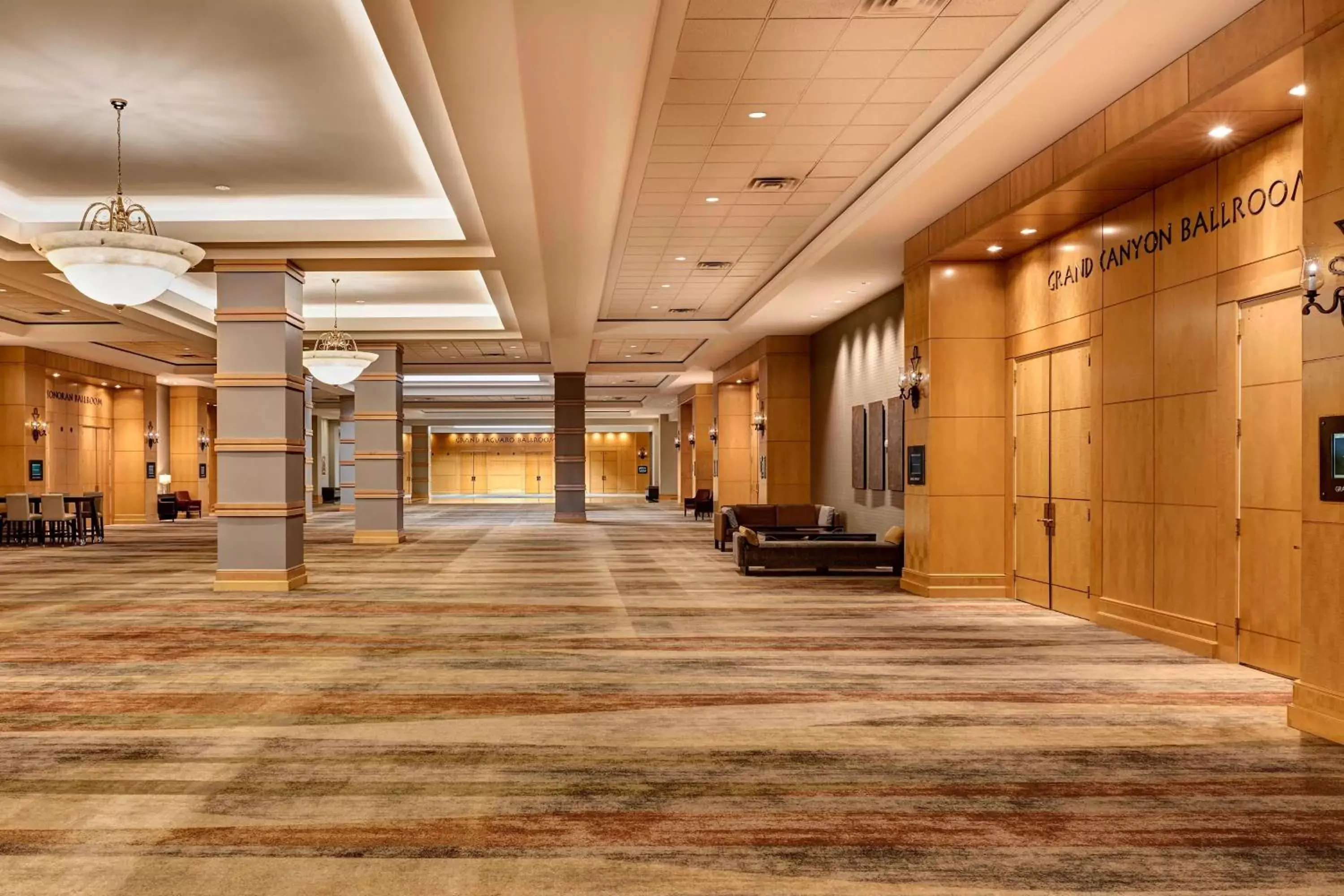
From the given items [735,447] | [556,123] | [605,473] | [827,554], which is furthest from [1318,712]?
[605,473]

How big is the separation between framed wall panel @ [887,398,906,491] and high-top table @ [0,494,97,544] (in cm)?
1375

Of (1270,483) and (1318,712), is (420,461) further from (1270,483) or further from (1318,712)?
(1318,712)

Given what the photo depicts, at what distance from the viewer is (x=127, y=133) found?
7.63 metres

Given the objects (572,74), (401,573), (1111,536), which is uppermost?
(572,74)

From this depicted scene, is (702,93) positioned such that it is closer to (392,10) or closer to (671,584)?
(392,10)

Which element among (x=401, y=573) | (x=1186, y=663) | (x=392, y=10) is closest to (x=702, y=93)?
(x=392, y=10)

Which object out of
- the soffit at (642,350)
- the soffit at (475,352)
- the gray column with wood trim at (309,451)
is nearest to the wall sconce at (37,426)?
the gray column with wood trim at (309,451)

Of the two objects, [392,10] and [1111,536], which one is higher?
[392,10]

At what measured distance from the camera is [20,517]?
53.2ft

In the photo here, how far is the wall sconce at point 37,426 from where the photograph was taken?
1855cm

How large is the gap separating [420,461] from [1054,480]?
3381 centimetres

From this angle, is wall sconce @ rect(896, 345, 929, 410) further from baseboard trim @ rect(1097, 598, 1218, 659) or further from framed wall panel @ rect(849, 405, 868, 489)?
framed wall panel @ rect(849, 405, 868, 489)

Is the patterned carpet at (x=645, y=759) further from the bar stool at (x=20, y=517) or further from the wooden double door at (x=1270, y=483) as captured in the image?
the bar stool at (x=20, y=517)

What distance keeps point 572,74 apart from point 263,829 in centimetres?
441
